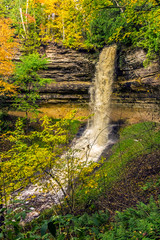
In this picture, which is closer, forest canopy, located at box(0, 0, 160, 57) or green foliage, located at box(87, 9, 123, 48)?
forest canopy, located at box(0, 0, 160, 57)

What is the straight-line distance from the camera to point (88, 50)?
54.9 feet

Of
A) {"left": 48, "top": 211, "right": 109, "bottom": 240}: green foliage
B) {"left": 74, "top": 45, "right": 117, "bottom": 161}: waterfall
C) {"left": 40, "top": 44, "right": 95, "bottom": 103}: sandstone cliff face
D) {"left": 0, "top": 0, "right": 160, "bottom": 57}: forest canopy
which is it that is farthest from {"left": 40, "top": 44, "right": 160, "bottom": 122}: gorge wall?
{"left": 48, "top": 211, "right": 109, "bottom": 240}: green foliage

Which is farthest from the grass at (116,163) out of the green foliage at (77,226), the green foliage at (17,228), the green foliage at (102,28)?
the green foliage at (102,28)

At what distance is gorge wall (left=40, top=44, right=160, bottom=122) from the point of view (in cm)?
1221

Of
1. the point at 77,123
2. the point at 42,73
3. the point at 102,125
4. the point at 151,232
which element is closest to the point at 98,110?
the point at 102,125

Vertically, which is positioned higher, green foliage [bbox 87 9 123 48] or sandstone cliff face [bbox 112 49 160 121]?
green foliage [bbox 87 9 123 48]

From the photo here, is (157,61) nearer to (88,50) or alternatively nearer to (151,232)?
(88,50)

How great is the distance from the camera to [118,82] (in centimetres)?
1453

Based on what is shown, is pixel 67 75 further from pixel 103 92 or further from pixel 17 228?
pixel 17 228

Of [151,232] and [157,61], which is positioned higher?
[157,61]

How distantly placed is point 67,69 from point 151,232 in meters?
16.6

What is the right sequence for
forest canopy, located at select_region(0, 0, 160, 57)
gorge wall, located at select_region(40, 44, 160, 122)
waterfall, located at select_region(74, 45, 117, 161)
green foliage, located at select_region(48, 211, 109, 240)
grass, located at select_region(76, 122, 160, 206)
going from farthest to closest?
waterfall, located at select_region(74, 45, 117, 161), forest canopy, located at select_region(0, 0, 160, 57), gorge wall, located at select_region(40, 44, 160, 122), grass, located at select_region(76, 122, 160, 206), green foliage, located at select_region(48, 211, 109, 240)

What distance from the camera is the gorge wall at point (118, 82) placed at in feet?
40.1

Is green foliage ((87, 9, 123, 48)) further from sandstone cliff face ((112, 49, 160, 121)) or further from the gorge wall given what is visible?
sandstone cliff face ((112, 49, 160, 121))
